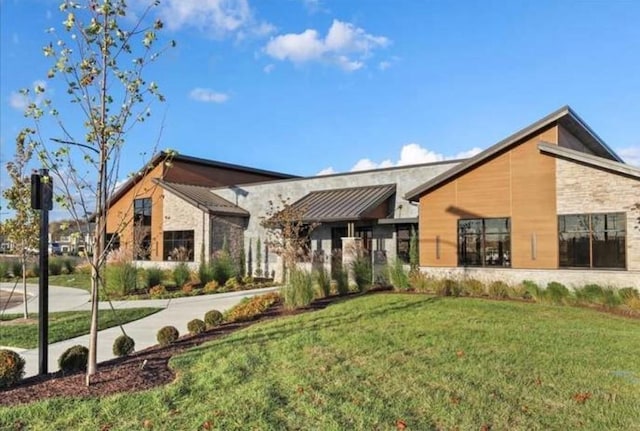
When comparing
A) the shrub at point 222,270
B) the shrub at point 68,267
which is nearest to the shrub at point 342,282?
the shrub at point 222,270

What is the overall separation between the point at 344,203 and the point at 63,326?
42.3ft

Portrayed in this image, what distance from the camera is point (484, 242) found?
16625 millimetres

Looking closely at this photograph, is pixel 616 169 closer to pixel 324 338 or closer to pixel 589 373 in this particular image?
pixel 589 373

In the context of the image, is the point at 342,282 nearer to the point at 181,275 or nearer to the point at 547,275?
the point at 547,275

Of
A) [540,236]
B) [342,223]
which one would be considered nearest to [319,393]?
[540,236]

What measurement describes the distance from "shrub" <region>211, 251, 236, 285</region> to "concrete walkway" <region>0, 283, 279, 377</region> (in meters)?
2.12

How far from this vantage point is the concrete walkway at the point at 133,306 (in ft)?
27.0

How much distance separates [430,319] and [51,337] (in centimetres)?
740

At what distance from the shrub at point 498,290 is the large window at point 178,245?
15834mm

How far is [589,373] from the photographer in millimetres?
6129

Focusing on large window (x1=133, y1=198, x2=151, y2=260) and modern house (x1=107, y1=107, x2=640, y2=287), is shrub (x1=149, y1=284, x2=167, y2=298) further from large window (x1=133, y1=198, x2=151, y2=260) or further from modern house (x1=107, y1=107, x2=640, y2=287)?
large window (x1=133, y1=198, x2=151, y2=260)

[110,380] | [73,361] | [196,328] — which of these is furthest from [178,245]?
[110,380]

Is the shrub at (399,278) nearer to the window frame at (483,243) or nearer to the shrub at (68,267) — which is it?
the window frame at (483,243)

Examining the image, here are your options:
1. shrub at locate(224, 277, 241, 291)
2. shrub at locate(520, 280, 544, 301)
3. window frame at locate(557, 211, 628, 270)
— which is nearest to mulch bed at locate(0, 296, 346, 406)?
shrub at locate(520, 280, 544, 301)
